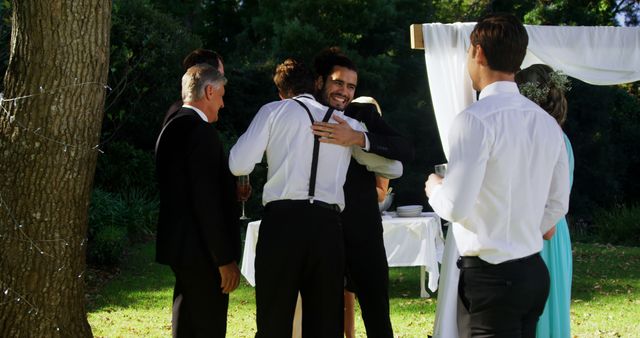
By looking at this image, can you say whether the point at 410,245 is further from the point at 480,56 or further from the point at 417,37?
the point at 480,56

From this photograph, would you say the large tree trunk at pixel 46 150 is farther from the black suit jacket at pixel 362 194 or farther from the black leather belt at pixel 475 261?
the black leather belt at pixel 475 261

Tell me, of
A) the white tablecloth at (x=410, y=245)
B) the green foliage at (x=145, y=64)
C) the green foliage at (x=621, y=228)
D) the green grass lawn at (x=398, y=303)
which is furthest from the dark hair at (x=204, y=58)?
the green foliage at (x=621, y=228)

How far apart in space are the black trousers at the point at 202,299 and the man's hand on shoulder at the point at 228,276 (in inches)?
1.7

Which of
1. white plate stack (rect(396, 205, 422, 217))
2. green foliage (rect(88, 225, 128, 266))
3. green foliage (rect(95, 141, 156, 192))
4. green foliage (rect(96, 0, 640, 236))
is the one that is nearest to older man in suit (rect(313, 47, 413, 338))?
white plate stack (rect(396, 205, 422, 217))

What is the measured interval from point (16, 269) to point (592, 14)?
17460 millimetres

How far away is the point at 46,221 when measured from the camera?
161 inches

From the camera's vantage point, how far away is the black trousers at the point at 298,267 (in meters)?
3.72

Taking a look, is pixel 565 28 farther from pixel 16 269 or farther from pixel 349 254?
pixel 16 269

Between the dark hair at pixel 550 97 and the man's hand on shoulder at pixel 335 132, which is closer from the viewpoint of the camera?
the man's hand on shoulder at pixel 335 132

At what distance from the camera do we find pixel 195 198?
150 inches

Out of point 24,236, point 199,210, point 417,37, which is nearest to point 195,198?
point 199,210

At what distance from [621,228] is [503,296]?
1304cm

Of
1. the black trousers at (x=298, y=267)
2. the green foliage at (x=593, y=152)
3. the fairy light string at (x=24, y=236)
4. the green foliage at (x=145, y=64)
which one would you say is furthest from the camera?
the green foliage at (x=593, y=152)

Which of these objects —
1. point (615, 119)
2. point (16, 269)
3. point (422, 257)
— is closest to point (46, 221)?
point (16, 269)
